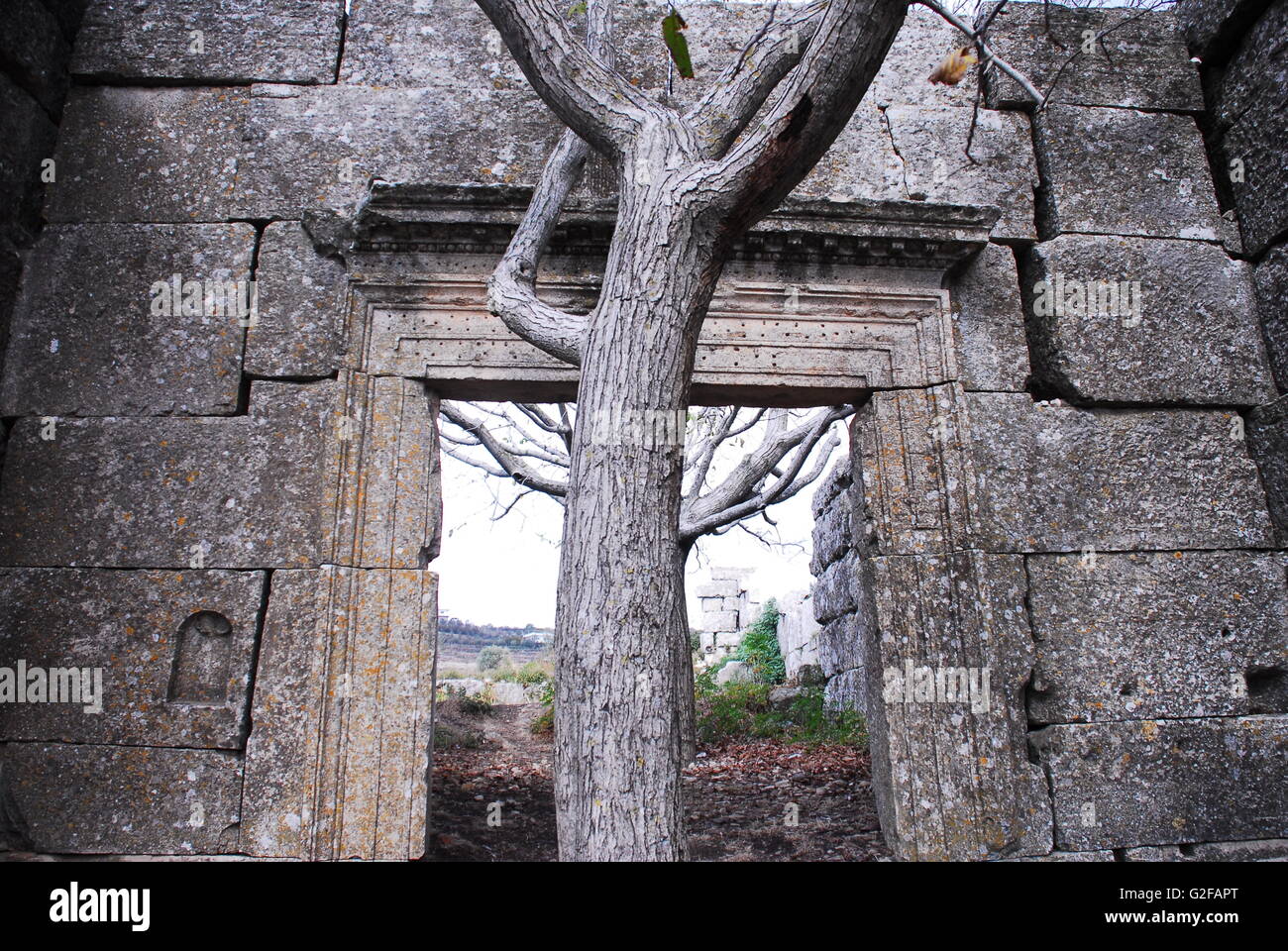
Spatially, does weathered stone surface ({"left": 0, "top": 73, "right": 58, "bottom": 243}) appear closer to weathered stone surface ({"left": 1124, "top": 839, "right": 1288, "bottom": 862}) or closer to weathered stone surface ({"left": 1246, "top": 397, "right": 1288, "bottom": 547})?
weathered stone surface ({"left": 1124, "top": 839, "right": 1288, "bottom": 862})

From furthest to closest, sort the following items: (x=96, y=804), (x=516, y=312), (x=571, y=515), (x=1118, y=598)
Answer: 1. (x=1118, y=598)
2. (x=96, y=804)
3. (x=516, y=312)
4. (x=571, y=515)

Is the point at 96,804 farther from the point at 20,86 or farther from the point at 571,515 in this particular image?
the point at 20,86

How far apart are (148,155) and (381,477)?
2142mm

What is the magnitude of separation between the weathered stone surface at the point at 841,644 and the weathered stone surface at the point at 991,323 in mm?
3277

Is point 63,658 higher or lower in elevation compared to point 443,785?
higher

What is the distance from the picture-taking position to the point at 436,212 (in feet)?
Answer: 12.2

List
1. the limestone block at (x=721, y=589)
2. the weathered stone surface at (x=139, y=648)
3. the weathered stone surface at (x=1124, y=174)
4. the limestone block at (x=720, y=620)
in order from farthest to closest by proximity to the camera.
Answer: the limestone block at (x=721, y=589) < the limestone block at (x=720, y=620) < the weathered stone surface at (x=1124, y=174) < the weathered stone surface at (x=139, y=648)

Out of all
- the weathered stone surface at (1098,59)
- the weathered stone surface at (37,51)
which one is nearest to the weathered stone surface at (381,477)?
the weathered stone surface at (37,51)

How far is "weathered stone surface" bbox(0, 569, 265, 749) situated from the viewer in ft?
11.0

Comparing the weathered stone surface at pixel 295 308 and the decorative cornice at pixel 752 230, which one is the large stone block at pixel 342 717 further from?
the decorative cornice at pixel 752 230

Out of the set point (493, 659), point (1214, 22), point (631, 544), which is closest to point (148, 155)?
point (631, 544)

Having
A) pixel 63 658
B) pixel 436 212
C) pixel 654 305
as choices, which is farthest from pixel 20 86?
pixel 654 305

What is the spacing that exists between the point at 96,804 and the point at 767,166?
11.5ft

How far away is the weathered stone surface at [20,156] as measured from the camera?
12.3 feet
